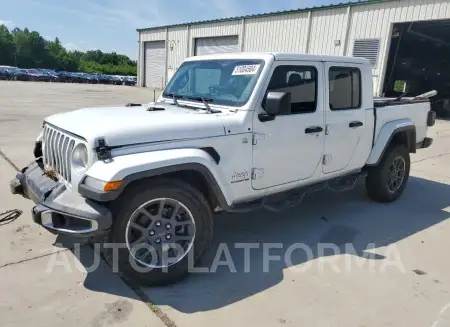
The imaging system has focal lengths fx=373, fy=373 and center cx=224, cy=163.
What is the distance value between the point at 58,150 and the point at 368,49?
53.8 feet

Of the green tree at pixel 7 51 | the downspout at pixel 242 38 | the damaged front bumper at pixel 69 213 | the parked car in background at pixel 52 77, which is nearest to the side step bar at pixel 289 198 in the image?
the damaged front bumper at pixel 69 213

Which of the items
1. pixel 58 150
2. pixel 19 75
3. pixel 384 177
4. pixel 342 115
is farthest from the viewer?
pixel 19 75

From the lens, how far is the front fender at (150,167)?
103 inches

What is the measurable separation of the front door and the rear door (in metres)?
0.15

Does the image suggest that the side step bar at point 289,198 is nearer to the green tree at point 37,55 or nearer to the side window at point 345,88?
the side window at point 345,88

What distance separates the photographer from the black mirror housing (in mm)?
3268

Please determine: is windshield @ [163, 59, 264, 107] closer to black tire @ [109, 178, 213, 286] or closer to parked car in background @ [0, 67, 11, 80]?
black tire @ [109, 178, 213, 286]

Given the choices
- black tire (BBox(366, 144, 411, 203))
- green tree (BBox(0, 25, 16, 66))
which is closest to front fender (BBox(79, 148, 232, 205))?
black tire (BBox(366, 144, 411, 203))

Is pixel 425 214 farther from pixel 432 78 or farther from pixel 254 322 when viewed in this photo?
pixel 432 78

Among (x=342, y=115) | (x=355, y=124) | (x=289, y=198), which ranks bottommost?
(x=289, y=198)

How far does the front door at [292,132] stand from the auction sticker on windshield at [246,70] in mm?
181

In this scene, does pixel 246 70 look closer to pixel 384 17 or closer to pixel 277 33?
pixel 384 17

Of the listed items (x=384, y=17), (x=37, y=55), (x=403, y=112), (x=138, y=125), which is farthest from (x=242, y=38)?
(x=37, y=55)

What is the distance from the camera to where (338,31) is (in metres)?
17.6
